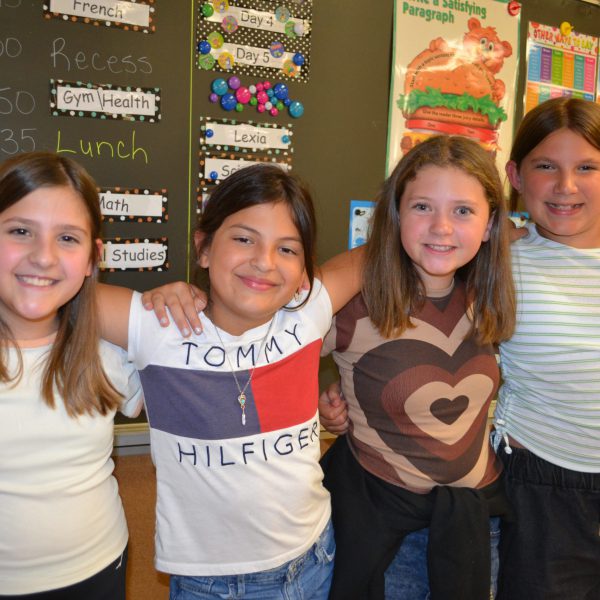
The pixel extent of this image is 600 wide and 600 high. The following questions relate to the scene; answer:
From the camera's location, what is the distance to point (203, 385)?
1074mm

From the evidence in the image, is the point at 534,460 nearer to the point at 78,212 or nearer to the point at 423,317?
the point at 423,317

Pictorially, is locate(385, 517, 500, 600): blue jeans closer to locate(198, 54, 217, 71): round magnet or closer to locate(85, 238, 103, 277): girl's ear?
locate(85, 238, 103, 277): girl's ear

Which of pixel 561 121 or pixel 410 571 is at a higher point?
pixel 561 121

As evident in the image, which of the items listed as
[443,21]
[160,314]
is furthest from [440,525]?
[443,21]

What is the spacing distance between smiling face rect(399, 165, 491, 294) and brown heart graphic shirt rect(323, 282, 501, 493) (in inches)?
4.7

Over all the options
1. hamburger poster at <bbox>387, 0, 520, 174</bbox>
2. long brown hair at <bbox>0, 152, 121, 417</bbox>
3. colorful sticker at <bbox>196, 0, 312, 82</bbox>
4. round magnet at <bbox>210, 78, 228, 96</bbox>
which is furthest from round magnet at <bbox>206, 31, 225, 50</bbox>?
long brown hair at <bbox>0, 152, 121, 417</bbox>

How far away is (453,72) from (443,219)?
1.76 m

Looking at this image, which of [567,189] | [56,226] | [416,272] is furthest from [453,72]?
[56,226]

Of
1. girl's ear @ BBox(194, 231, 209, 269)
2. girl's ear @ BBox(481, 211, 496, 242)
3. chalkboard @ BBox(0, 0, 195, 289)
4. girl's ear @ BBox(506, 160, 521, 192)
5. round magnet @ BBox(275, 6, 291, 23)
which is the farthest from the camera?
round magnet @ BBox(275, 6, 291, 23)

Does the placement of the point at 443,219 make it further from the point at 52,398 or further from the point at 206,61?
the point at 206,61

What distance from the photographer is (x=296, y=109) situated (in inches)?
89.8

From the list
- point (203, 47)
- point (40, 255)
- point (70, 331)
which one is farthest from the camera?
point (203, 47)

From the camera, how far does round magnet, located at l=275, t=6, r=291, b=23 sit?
2232 millimetres

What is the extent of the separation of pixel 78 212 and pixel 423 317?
72cm
